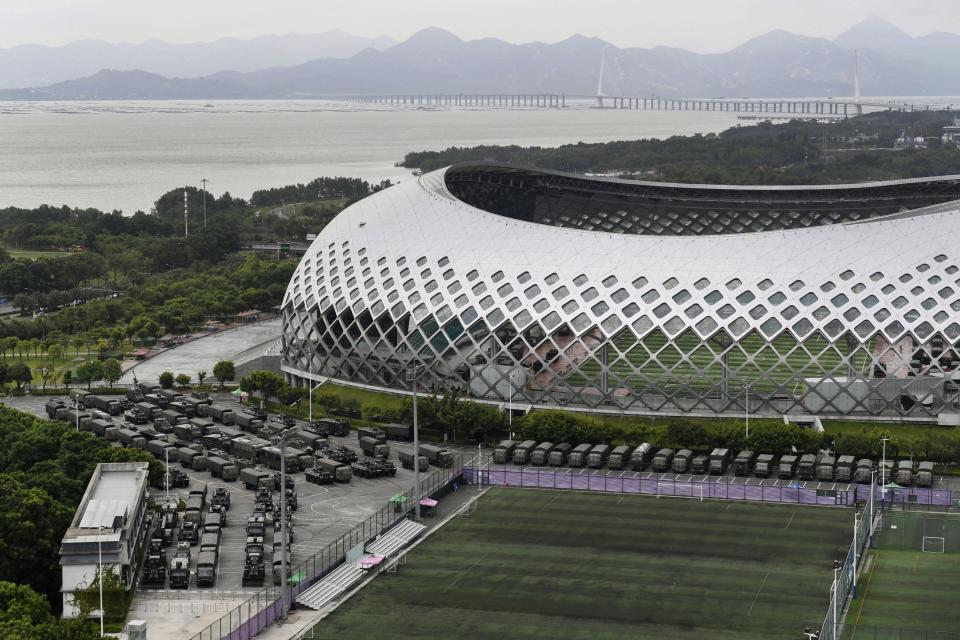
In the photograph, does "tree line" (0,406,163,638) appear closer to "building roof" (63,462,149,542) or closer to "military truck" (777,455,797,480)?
"building roof" (63,462,149,542)

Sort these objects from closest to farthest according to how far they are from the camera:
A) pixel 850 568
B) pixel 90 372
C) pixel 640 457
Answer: pixel 850 568 < pixel 640 457 < pixel 90 372

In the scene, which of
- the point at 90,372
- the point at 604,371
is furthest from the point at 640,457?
the point at 90,372

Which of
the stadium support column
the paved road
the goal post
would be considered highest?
the stadium support column

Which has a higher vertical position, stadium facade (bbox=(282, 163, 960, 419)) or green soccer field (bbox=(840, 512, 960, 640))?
stadium facade (bbox=(282, 163, 960, 419))

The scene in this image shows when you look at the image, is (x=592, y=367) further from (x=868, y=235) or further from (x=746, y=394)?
(x=868, y=235)

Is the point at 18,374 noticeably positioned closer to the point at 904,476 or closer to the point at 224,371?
the point at 224,371

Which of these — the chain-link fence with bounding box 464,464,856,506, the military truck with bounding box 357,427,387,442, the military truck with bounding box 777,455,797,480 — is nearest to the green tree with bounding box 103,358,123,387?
the military truck with bounding box 357,427,387,442

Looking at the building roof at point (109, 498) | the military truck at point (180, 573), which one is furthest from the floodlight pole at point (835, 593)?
the building roof at point (109, 498)
